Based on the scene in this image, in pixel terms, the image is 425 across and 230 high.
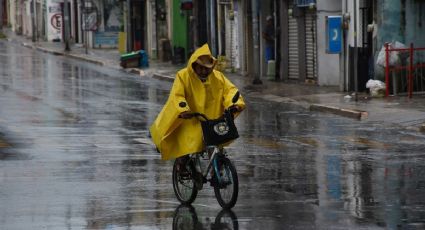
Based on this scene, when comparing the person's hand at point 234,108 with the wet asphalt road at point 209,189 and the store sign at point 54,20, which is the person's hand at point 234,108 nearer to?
the wet asphalt road at point 209,189

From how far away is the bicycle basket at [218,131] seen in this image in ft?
36.3

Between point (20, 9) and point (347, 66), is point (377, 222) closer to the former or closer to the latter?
point (347, 66)

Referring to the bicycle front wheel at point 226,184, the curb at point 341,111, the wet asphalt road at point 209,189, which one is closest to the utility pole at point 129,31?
the wet asphalt road at point 209,189

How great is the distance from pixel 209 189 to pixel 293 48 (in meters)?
21.7

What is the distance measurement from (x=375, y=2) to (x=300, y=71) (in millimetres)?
6253

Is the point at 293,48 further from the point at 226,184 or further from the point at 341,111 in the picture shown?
the point at 226,184

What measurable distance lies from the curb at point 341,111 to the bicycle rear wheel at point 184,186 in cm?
1097

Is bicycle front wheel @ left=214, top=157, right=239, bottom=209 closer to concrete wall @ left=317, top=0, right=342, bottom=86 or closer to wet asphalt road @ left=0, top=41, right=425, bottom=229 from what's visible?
wet asphalt road @ left=0, top=41, right=425, bottom=229

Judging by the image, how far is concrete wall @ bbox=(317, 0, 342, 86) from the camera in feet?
102

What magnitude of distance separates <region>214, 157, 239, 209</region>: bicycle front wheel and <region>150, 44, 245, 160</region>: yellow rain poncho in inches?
12.0

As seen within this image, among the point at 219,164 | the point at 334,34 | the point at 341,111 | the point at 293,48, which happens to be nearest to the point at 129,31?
the point at 293,48

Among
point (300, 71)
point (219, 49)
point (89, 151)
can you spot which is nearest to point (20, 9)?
point (219, 49)

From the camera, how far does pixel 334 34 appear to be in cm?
2827

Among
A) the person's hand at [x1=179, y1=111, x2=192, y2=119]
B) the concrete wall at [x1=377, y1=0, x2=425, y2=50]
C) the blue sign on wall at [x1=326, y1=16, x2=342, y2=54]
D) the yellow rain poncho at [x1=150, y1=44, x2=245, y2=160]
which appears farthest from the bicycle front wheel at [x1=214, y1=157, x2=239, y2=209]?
the blue sign on wall at [x1=326, y1=16, x2=342, y2=54]
